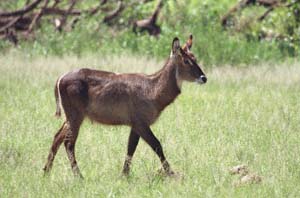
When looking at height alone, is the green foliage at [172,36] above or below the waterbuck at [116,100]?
below

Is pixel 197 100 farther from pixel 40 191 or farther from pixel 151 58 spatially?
pixel 40 191

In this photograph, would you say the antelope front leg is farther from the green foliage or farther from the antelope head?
the green foliage

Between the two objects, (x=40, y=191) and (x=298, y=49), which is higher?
(x=40, y=191)

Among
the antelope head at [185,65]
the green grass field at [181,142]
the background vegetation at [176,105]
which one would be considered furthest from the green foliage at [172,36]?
the antelope head at [185,65]

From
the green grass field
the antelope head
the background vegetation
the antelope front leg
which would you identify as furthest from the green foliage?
the antelope front leg

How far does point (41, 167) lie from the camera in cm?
786

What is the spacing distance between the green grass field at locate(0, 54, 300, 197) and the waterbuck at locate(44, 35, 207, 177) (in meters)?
0.27

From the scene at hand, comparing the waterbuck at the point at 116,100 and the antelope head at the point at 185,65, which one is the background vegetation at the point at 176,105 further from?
the antelope head at the point at 185,65

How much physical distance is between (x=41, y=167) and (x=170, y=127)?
2.34m

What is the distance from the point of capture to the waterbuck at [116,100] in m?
7.77

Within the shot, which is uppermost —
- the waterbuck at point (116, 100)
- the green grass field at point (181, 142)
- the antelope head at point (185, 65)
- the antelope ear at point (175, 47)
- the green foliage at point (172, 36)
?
the antelope ear at point (175, 47)

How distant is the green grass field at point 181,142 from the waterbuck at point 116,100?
274mm

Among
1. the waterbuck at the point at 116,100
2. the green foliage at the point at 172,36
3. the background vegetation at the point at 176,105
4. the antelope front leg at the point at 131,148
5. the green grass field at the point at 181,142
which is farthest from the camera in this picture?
the green foliage at the point at 172,36

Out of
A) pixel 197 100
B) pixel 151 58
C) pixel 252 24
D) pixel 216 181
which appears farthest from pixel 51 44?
pixel 216 181
